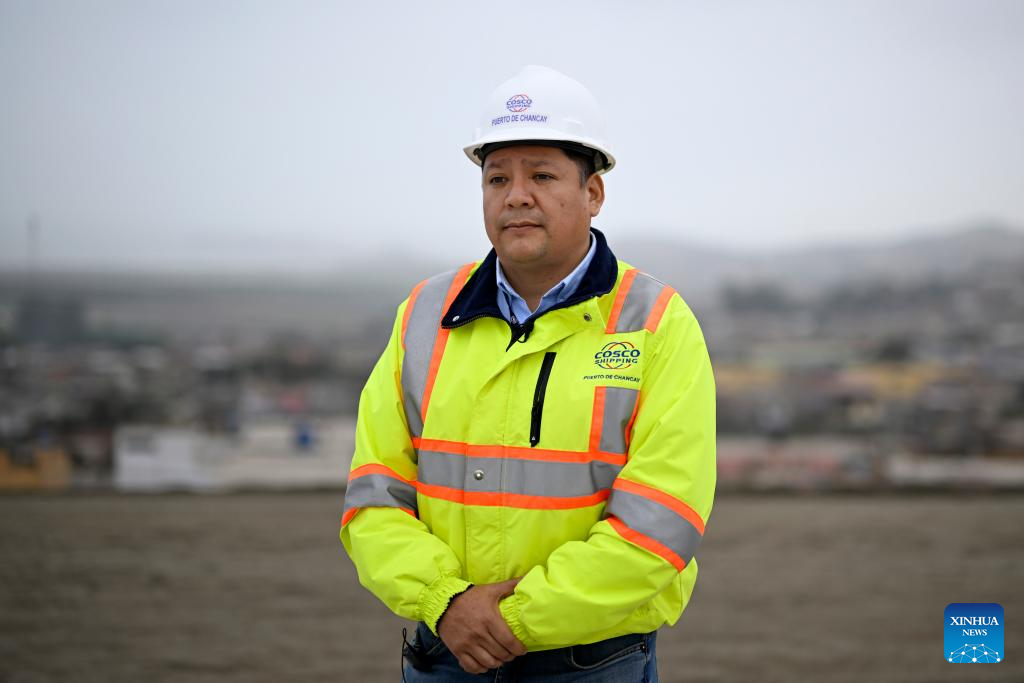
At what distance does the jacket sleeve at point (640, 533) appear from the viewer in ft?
6.14

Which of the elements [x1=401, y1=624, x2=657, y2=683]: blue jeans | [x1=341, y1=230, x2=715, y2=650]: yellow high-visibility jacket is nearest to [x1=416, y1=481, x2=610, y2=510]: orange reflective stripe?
[x1=341, y1=230, x2=715, y2=650]: yellow high-visibility jacket

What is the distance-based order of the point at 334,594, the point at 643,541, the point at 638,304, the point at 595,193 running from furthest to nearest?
the point at 334,594 < the point at 595,193 < the point at 638,304 < the point at 643,541

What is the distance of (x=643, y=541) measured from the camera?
188 cm

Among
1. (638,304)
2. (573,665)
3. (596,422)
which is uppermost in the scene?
(638,304)


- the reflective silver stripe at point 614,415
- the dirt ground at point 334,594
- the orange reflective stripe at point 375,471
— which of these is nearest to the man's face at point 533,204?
the reflective silver stripe at point 614,415

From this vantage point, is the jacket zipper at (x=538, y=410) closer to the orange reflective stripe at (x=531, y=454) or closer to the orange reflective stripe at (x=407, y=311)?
the orange reflective stripe at (x=531, y=454)

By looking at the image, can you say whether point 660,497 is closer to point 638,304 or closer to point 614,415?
point 614,415

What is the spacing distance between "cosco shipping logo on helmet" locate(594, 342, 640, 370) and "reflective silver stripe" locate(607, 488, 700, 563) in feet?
0.88

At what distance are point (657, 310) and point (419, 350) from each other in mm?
562

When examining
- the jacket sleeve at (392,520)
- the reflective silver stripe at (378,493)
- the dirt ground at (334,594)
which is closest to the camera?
the jacket sleeve at (392,520)

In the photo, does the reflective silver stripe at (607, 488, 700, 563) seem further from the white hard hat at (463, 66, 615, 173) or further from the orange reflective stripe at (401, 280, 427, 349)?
the white hard hat at (463, 66, 615, 173)

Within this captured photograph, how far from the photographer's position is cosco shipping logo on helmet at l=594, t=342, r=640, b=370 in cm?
200

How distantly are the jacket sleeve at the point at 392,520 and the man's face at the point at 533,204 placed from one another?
37 cm

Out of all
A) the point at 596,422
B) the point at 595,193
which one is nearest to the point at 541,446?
the point at 596,422
